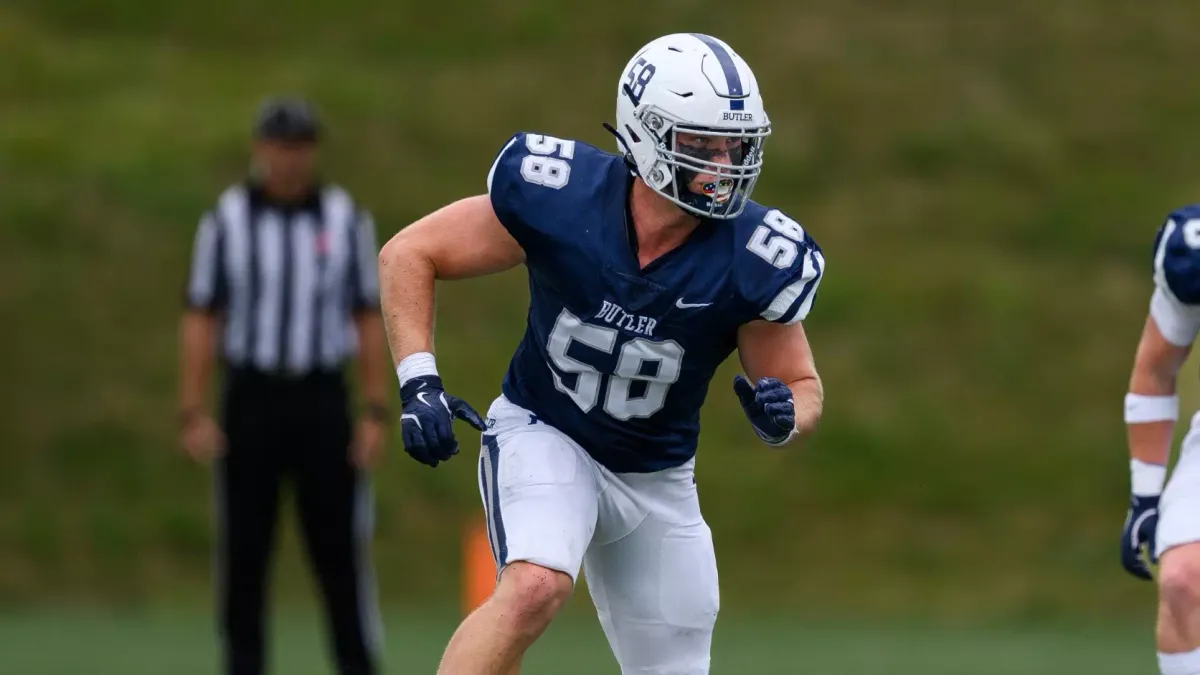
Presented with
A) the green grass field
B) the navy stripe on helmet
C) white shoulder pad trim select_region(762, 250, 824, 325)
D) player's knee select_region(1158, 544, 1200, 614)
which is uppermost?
the navy stripe on helmet

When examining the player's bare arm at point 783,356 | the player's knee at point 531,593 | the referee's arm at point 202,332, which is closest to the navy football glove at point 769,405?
the player's bare arm at point 783,356

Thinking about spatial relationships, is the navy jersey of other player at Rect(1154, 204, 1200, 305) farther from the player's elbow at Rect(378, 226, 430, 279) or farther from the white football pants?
the player's elbow at Rect(378, 226, 430, 279)

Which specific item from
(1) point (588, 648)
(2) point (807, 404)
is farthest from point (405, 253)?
(1) point (588, 648)

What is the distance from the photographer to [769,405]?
14.3 ft

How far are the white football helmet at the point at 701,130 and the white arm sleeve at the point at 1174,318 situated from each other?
961 millimetres

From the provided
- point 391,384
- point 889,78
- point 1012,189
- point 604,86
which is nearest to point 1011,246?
point 1012,189

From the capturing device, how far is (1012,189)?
15008 mm

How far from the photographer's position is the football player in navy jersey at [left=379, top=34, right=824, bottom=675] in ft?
14.9

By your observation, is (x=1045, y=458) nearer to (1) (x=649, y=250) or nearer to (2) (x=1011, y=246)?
(2) (x=1011, y=246)

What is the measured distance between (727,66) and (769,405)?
804mm

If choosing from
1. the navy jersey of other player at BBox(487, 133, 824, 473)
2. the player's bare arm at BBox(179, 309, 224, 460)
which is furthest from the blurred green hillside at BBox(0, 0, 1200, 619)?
the navy jersey of other player at BBox(487, 133, 824, 473)

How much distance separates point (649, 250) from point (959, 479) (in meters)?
8.62

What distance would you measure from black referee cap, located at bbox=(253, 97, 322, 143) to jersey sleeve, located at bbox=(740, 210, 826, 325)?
2.83 meters

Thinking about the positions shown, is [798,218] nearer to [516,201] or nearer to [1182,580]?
[516,201]
